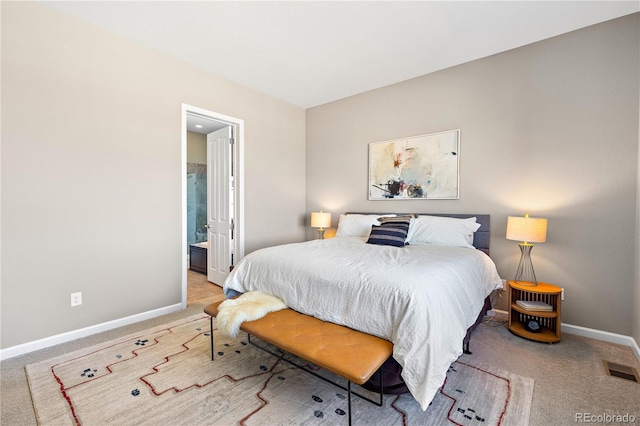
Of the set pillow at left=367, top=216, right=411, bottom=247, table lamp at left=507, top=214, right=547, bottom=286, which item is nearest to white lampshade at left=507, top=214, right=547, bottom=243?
table lamp at left=507, top=214, right=547, bottom=286

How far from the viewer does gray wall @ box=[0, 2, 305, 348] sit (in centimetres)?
217

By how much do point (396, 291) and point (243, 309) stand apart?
40.4 inches

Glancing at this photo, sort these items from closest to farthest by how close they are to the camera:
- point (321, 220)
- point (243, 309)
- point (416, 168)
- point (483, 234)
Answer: point (243, 309) → point (483, 234) → point (416, 168) → point (321, 220)

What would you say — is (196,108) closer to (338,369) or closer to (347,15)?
(347,15)

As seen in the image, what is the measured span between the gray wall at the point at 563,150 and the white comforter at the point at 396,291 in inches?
31.8

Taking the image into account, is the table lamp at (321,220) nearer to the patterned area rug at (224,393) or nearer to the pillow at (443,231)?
the pillow at (443,231)

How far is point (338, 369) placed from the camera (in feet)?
4.45

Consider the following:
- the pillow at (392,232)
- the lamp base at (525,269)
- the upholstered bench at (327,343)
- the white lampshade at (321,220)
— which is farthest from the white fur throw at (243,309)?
the lamp base at (525,269)

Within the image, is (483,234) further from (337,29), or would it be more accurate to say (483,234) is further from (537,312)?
(337,29)

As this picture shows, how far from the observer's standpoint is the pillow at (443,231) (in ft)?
9.43

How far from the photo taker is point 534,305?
2473mm

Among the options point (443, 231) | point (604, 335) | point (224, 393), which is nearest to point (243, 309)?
point (224, 393)

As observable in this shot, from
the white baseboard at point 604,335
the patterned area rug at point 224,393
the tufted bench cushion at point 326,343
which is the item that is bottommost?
the patterned area rug at point 224,393

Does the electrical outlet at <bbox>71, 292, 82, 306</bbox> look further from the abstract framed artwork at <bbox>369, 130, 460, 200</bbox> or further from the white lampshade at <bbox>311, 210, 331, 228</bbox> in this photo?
the abstract framed artwork at <bbox>369, 130, 460, 200</bbox>
